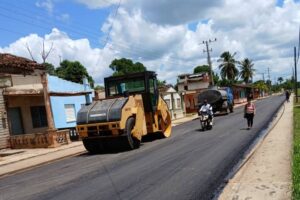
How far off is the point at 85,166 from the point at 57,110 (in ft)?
56.2

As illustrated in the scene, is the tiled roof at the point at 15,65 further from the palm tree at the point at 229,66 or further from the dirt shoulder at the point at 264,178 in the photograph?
the palm tree at the point at 229,66

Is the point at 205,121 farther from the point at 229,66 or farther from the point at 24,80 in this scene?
the point at 229,66

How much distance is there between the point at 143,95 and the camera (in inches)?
802

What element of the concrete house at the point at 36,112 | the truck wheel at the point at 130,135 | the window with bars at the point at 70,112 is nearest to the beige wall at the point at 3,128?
the concrete house at the point at 36,112

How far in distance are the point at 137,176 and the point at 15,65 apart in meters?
10.1

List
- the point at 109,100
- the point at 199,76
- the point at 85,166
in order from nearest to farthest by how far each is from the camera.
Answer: the point at 85,166, the point at 109,100, the point at 199,76

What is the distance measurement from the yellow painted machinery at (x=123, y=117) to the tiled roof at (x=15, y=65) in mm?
3412

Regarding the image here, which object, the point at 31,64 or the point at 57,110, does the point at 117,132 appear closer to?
the point at 31,64

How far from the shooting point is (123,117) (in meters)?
17.2

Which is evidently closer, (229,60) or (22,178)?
(22,178)

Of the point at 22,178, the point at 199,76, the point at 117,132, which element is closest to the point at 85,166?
the point at 22,178

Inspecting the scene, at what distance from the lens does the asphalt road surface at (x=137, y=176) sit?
363 inches

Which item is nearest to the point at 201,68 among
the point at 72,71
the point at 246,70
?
the point at 246,70

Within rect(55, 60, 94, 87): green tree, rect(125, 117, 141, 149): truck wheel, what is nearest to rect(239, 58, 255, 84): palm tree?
rect(55, 60, 94, 87): green tree
